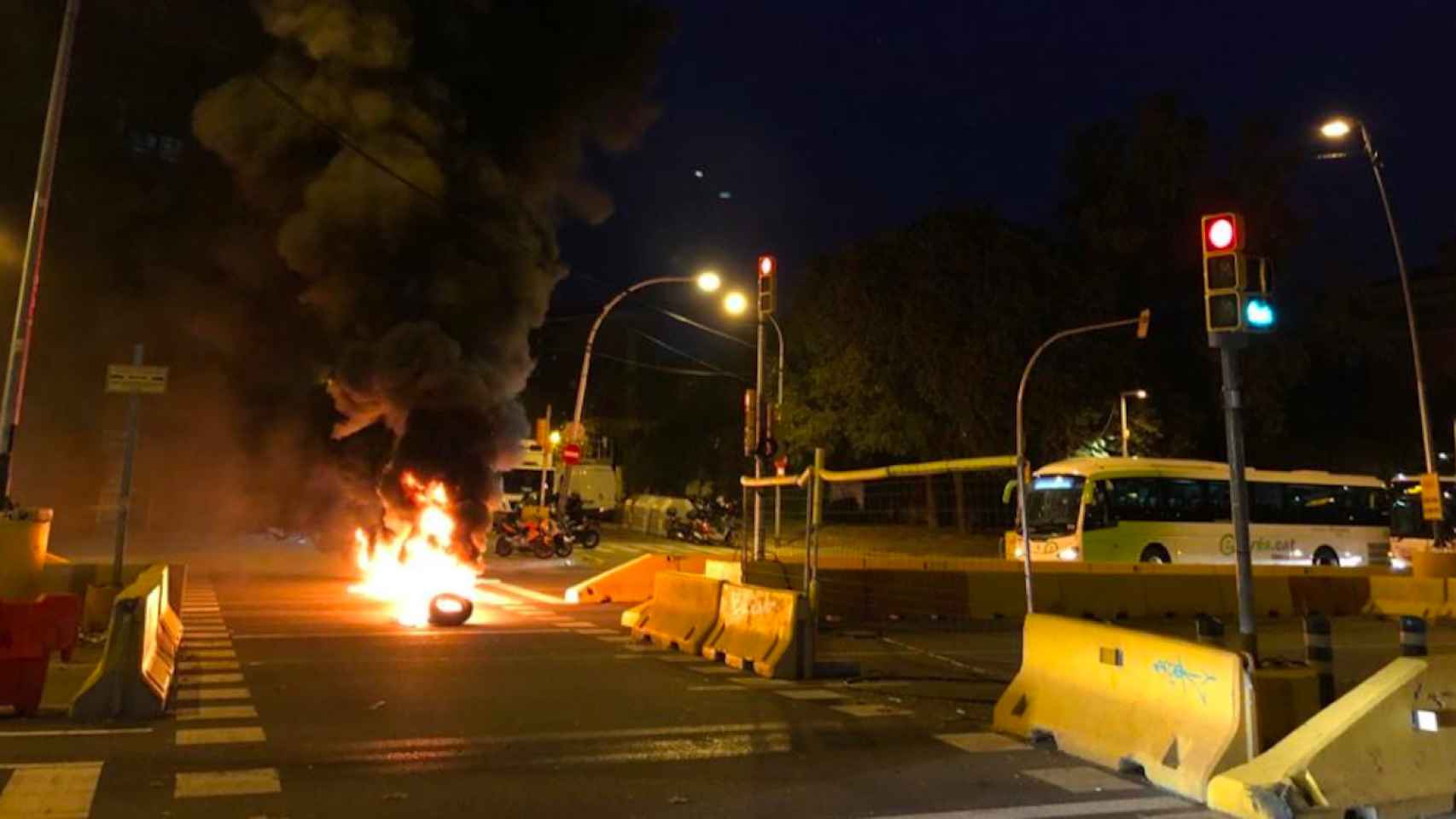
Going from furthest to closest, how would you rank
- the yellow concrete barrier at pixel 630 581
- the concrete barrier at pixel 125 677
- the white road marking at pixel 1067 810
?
the yellow concrete barrier at pixel 630 581
the concrete barrier at pixel 125 677
the white road marking at pixel 1067 810

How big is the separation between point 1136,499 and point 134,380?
20223 millimetres

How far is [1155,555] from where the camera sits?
993 inches

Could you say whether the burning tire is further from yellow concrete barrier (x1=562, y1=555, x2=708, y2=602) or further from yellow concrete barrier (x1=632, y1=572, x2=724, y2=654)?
yellow concrete barrier (x1=562, y1=555, x2=708, y2=602)

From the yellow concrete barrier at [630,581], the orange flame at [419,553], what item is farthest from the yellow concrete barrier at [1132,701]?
the orange flame at [419,553]

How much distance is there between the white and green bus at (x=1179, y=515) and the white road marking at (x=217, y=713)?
1781cm

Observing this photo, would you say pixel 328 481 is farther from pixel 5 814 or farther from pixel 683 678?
pixel 5 814

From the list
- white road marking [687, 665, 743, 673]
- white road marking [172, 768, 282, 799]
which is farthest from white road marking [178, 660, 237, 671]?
white road marking [687, 665, 743, 673]

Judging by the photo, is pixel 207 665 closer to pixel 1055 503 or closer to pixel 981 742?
pixel 981 742

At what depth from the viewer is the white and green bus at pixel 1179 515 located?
24609mm

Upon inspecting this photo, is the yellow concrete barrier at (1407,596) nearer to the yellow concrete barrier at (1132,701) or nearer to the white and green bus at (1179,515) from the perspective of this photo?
the white and green bus at (1179,515)

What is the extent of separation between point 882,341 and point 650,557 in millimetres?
21502

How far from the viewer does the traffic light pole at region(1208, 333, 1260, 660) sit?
753cm

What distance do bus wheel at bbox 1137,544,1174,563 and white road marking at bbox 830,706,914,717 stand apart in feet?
58.5

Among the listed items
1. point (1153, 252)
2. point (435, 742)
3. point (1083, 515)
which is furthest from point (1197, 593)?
point (1153, 252)
